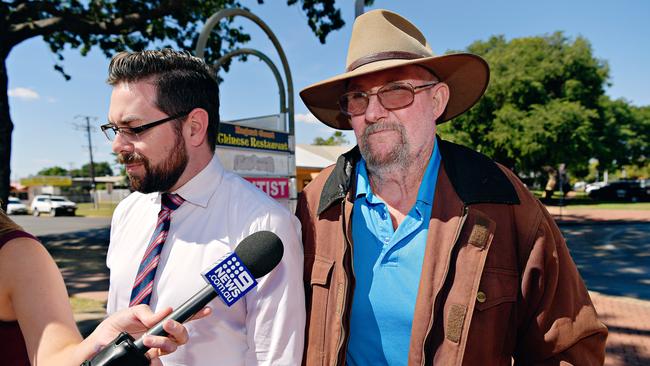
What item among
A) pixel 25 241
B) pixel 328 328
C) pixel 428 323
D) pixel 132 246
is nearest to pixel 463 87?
pixel 428 323

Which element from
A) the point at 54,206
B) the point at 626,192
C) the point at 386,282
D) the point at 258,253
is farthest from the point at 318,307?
the point at 626,192

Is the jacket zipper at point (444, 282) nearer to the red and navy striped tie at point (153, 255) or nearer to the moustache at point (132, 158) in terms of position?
the red and navy striped tie at point (153, 255)

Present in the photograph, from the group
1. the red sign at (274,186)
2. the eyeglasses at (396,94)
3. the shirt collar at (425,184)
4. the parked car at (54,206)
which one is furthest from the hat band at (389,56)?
the parked car at (54,206)

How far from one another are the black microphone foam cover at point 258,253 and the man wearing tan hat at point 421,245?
1.80 ft

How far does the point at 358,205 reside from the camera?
6.89 ft

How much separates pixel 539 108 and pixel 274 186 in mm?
27563

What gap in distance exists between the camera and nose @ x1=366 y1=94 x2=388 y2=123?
2020 millimetres

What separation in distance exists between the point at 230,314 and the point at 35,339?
0.65m

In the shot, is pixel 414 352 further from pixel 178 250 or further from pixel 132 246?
pixel 132 246

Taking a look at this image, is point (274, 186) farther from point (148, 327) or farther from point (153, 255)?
point (148, 327)

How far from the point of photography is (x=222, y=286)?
1.14 metres

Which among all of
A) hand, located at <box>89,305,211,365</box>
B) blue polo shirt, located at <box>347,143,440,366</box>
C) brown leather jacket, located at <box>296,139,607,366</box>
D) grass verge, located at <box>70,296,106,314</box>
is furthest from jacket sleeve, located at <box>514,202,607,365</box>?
grass verge, located at <box>70,296,106,314</box>

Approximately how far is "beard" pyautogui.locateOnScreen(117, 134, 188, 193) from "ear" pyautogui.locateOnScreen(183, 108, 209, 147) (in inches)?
2.0

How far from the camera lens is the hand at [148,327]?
3.34 feet
